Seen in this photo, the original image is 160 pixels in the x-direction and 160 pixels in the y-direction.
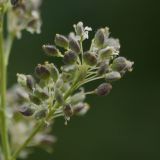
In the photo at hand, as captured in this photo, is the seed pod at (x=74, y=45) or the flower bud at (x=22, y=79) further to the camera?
the flower bud at (x=22, y=79)

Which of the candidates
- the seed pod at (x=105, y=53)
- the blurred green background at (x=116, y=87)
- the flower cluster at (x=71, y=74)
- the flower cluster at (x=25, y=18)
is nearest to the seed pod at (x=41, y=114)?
the flower cluster at (x=71, y=74)

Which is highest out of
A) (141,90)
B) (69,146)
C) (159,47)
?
(159,47)

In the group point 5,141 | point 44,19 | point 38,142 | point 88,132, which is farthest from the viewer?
point 88,132

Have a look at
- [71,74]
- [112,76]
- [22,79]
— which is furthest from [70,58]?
[22,79]

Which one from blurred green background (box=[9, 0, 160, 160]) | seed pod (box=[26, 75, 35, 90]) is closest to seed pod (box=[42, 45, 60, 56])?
seed pod (box=[26, 75, 35, 90])

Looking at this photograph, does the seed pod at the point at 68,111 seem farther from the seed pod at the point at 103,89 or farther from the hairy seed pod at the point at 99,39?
the hairy seed pod at the point at 99,39

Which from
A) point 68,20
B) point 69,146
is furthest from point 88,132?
point 68,20

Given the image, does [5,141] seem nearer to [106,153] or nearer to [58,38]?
[58,38]

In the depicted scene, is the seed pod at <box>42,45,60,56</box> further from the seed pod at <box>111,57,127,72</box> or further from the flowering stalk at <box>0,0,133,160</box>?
the seed pod at <box>111,57,127,72</box>
